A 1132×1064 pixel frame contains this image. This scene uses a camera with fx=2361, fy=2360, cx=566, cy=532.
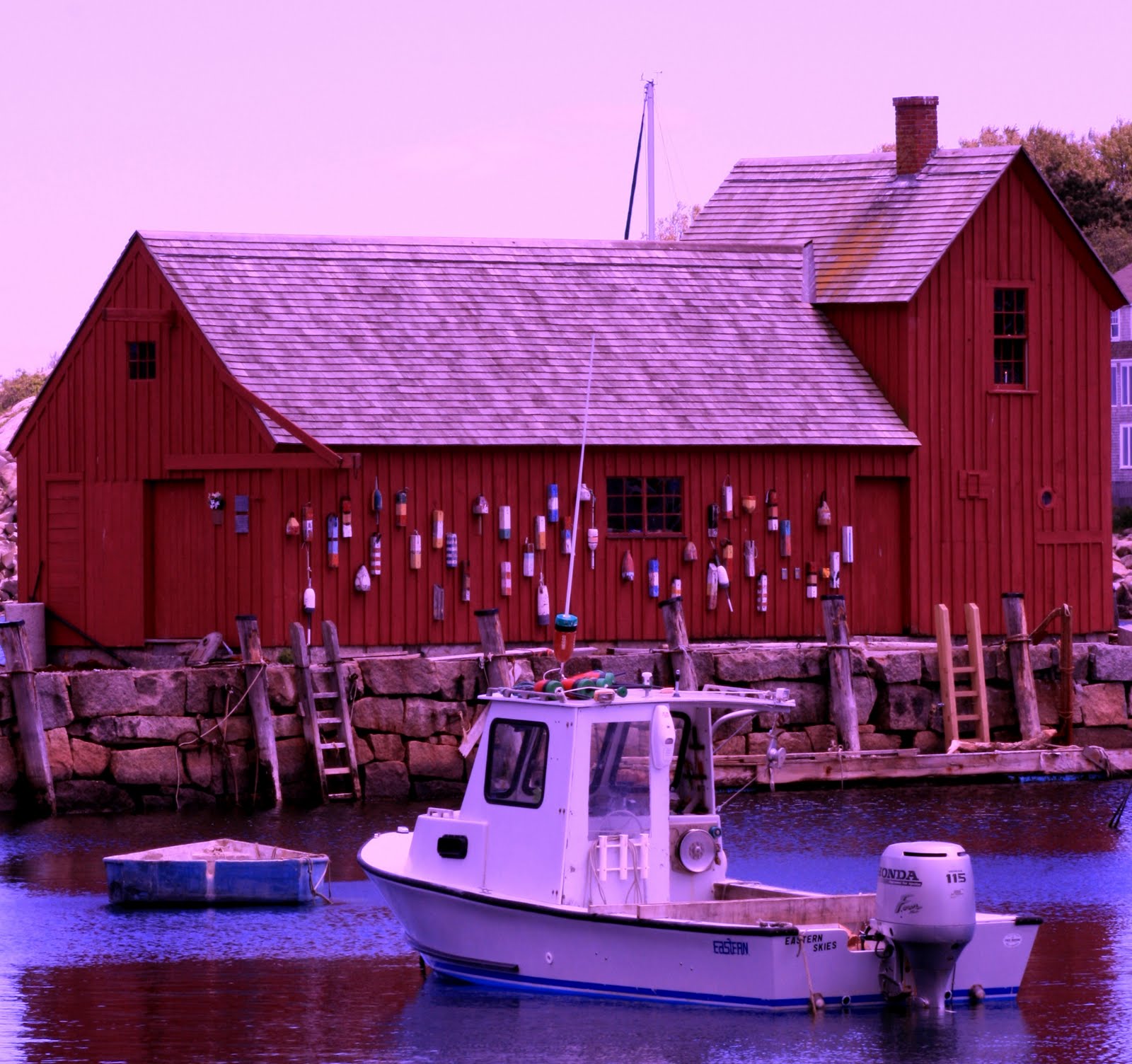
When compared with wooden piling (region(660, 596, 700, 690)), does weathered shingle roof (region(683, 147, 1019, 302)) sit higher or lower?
higher

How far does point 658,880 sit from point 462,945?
174cm

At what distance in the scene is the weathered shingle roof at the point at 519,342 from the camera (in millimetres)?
30859

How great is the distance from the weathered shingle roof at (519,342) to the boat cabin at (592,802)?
38.2 feet

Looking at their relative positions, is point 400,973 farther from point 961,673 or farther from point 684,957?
point 961,673

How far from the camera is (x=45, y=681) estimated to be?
2716 cm

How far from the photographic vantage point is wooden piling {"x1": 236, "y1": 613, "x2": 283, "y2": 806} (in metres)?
27.6

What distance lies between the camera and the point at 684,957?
17.3m

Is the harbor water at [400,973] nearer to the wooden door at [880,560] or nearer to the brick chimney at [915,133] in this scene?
the wooden door at [880,560]

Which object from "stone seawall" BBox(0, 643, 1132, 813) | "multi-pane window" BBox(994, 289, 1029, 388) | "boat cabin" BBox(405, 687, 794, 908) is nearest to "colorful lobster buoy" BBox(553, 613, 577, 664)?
"boat cabin" BBox(405, 687, 794, 908)

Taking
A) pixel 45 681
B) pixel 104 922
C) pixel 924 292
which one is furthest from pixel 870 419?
pixel 104 922

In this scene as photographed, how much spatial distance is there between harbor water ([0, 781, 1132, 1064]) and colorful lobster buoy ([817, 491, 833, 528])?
209 inches

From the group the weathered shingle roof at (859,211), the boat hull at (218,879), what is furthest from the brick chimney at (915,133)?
the boat hull at (218,879)

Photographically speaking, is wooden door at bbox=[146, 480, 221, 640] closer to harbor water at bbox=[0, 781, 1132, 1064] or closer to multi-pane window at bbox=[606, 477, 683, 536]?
harbor water at bbox=[0, 781, 1132, 1064]

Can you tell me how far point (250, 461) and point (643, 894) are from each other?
13.1 metres
